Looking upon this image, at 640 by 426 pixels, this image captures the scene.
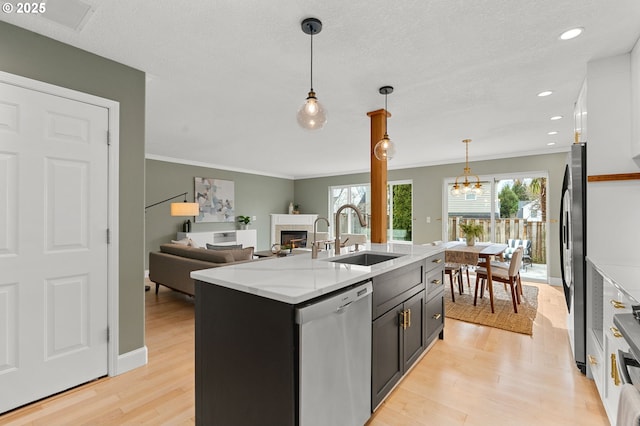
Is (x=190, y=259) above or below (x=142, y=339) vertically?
above

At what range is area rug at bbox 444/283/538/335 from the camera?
340cm


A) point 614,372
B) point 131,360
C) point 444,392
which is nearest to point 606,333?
point 614,372

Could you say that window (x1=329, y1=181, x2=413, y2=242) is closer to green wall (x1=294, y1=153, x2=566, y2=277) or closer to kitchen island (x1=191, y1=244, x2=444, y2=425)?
green wall (x1=294, y1=153, x2=566, y2=277)

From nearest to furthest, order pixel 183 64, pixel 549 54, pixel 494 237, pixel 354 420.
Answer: pixel 354 420 → pixel 549 54 → pixel 183 64 → pixel 494 237

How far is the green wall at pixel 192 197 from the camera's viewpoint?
6.21m

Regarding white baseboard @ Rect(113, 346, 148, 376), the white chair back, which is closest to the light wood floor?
white baseboard @ Rect(113, 346, 148, 376)

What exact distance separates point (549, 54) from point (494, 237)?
4436 mm

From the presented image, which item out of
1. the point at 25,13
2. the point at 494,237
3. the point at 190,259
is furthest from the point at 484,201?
the point at 25,13

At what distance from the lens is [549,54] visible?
2.24 metres

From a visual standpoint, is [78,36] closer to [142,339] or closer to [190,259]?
[142,339]

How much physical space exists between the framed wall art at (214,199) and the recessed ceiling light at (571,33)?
21.7 ft

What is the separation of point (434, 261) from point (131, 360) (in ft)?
8.72

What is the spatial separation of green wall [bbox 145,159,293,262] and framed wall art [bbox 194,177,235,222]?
0.42 ft

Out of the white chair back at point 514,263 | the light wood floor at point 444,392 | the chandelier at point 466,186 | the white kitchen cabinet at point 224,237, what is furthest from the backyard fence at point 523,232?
the white kitchen cabinet at point 224,237
